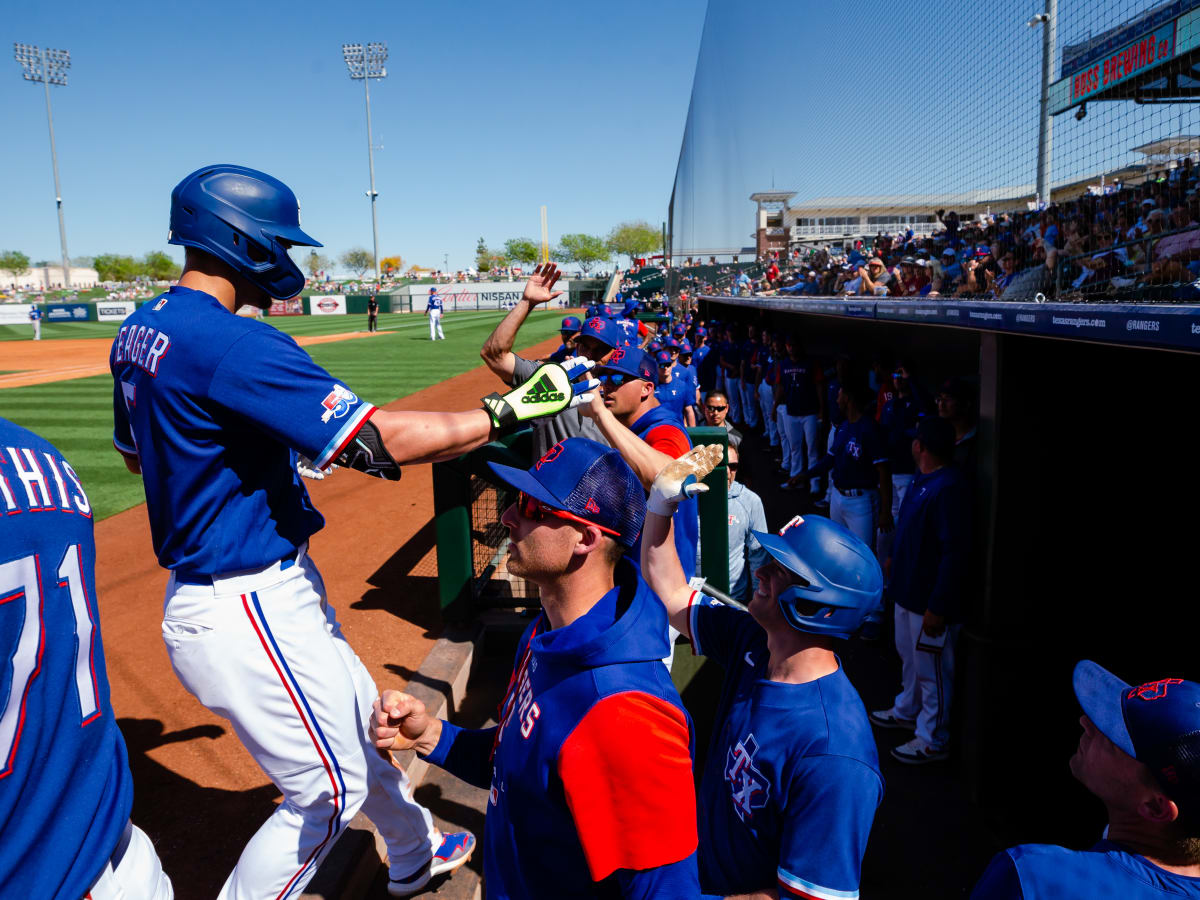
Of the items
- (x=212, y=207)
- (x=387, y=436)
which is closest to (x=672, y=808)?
(x=387, y=436)

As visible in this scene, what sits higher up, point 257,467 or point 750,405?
point 257,467

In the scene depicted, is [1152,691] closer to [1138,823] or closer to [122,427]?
[1138,823]

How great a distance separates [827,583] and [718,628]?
49 centimetres

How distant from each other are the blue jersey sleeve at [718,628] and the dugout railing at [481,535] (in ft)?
4.27

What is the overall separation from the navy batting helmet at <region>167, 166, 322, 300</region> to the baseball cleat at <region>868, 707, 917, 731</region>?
353 cm

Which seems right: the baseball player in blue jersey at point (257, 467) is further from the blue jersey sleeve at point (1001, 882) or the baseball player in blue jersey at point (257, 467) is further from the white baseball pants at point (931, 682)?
the white baseball pants at point (931, 682)

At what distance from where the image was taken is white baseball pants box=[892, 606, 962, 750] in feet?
12.3

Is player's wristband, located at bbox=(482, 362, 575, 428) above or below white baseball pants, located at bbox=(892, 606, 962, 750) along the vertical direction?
above

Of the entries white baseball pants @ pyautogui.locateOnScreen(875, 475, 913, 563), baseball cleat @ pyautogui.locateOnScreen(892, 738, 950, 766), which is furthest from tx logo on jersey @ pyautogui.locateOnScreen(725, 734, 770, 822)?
white baseball pants @ pyautogui.locateOnScreen(875, 475, 913, 563)

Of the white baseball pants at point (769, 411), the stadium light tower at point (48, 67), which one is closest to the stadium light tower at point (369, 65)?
the stadium light tower at point (48, 67)

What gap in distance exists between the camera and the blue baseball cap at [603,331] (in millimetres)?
3832

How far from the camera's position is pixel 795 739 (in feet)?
5.71

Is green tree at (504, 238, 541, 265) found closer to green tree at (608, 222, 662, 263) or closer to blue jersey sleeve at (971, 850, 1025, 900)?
green tree at (608, 222, 662, 263)

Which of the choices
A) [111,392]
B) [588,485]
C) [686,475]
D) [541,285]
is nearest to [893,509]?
[541,285]
